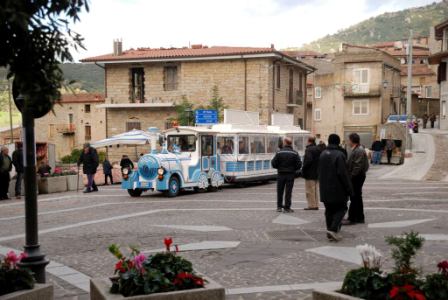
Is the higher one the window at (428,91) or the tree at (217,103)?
the window at (428,91)

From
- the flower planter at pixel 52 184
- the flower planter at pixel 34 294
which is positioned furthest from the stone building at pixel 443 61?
the flower planter at pixel 34 294

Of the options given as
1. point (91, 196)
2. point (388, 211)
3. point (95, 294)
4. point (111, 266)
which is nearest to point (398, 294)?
point (95, 294)

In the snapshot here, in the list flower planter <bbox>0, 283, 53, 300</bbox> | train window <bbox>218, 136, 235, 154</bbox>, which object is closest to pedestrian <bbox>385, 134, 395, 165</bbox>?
train window <bbox>218, 136, 235, 154</bbox>

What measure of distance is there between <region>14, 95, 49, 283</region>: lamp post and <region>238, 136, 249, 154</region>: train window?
16.8 metres

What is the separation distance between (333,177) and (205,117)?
13.2m

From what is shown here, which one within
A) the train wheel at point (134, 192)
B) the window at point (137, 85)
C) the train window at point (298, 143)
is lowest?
the train wheel at point (134, 192)

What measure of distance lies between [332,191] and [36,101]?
612 centimetres

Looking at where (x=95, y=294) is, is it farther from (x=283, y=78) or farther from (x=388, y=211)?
(x=283, y=78)

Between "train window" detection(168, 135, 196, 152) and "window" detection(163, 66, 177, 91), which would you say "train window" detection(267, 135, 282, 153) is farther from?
"window" detection(163, 66, 177, 91)

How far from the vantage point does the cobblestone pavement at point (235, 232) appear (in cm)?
697

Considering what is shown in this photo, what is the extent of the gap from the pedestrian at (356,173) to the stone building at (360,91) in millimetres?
44800

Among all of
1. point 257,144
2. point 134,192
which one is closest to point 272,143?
point 257,144

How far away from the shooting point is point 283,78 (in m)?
37.1

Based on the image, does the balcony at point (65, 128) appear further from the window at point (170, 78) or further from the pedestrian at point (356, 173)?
the pedestrian at point (356, 173)
